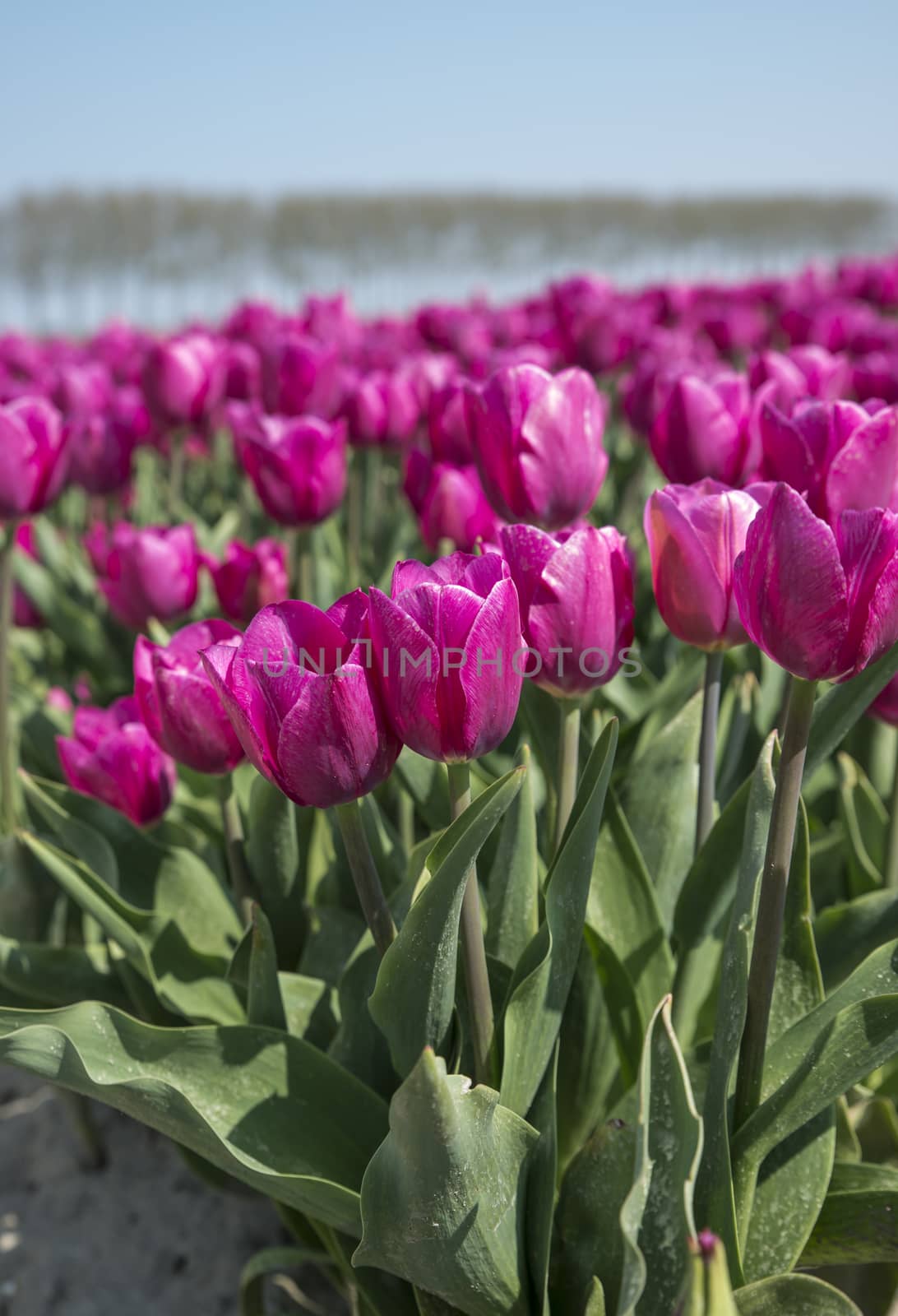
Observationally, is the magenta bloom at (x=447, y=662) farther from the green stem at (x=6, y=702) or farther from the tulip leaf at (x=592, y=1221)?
the green stem at (x=6, y=702)

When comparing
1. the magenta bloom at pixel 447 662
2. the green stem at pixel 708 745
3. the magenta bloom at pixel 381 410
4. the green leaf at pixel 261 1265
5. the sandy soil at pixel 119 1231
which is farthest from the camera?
→ the magenta bloom at pixel 381 410

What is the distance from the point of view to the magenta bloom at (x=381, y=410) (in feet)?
7.47

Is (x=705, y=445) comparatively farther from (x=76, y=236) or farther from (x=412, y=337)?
(x=76, y=236)

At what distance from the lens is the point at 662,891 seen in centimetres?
120

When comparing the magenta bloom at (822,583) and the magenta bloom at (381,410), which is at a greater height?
the magenta bloom at (822,583)

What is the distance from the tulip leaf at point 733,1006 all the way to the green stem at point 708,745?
204 millimetres

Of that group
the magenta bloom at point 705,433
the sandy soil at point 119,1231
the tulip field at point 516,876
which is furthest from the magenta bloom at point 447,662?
the sandy soil at point 119,1231

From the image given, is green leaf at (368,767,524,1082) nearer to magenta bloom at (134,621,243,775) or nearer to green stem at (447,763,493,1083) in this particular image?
green stem at (447,763,493,1083)

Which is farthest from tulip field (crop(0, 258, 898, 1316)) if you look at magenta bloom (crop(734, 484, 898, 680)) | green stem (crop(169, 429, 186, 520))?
green stem (crop(169, 429, 186, 520))

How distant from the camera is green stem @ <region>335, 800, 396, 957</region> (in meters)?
0.81

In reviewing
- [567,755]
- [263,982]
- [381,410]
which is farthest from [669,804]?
[381,410]

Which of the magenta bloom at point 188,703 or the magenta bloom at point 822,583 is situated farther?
the magenta bloom at point 188,703

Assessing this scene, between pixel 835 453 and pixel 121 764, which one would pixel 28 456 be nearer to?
pixel 121 764

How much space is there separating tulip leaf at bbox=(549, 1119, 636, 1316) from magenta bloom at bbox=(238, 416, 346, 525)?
41.0 inches
